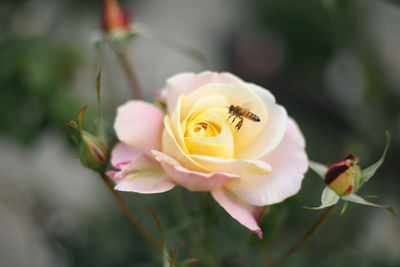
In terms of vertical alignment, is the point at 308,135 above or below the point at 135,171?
below

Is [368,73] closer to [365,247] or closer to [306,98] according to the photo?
[365,247]

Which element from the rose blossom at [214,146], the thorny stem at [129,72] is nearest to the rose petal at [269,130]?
the rose blossom at [214,146]

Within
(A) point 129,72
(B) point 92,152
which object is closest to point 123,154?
(B) point 92,152

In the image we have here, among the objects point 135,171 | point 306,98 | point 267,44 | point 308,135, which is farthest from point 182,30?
point 135,171

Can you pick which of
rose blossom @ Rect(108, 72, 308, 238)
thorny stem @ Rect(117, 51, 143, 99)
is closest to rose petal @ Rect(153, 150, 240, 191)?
rose blossom @ Rect(108, 72, 308, 238)

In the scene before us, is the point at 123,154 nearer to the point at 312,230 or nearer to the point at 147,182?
the point at 147,182

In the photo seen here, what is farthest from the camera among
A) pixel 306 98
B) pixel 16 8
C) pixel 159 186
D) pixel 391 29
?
pixel 391 29

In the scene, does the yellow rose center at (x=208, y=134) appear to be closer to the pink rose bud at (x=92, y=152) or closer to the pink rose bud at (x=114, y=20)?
the pink rose bud at (x=92, y=152)
